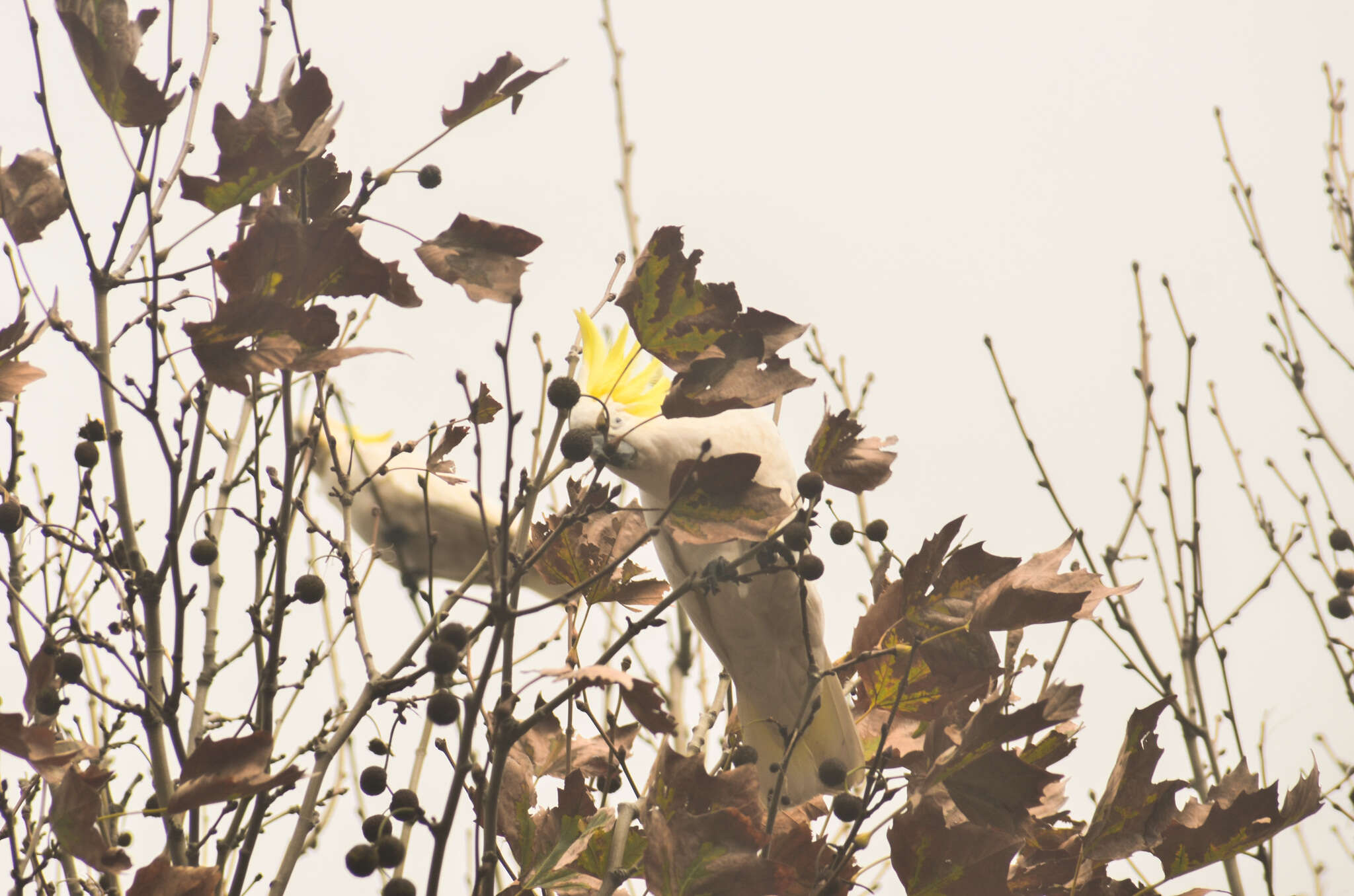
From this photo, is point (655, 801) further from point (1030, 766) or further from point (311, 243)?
point (311, 243)

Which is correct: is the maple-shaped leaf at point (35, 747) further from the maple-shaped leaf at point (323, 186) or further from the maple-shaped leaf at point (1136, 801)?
the maple-shaped leaf at point (1136, 801)

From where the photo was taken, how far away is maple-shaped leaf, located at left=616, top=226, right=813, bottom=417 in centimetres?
88

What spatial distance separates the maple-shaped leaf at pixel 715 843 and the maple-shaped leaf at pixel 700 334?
11.9 inches

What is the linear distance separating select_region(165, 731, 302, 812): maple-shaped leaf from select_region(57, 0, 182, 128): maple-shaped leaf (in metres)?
0.50

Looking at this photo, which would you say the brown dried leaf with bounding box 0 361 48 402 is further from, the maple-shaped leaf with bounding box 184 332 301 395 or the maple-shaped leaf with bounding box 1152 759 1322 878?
the maple-shaped leaf with bounding box 1152 759 1322 878

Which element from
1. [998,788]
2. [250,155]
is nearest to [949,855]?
[998,788]

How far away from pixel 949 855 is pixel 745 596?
80cm

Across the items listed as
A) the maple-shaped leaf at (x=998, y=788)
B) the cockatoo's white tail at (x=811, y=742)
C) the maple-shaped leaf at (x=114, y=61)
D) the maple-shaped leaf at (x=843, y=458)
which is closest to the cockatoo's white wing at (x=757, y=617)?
the cockatoo's white tail at (x=811, y=742)

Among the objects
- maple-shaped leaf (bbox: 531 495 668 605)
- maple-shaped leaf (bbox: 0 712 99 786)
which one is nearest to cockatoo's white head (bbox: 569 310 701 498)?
maple-shaped leaf (bbox: 531 495 668 605)

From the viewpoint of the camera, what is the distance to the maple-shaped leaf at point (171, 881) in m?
0.78

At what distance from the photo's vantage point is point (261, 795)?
993 millimetres

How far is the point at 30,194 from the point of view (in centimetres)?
98

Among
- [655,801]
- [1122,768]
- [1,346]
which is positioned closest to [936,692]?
[1122,768]

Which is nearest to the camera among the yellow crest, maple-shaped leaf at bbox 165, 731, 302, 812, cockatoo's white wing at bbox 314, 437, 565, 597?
maple-shaped leaf at bbox 165, 731, 302, 812
